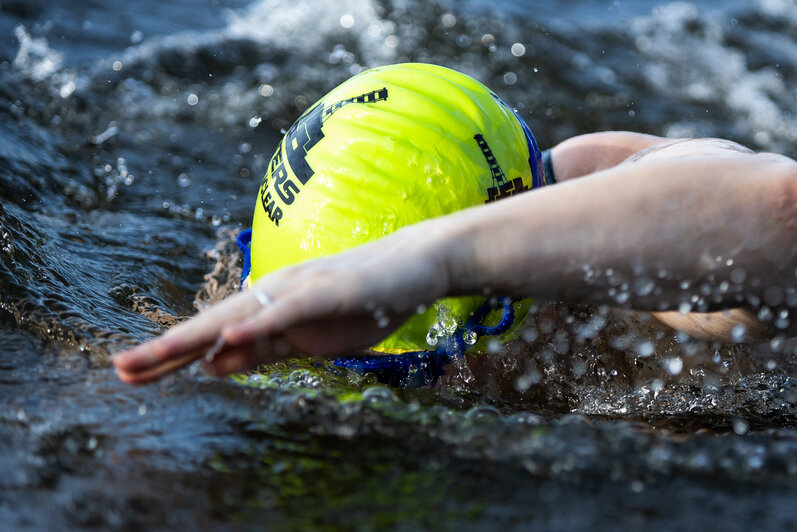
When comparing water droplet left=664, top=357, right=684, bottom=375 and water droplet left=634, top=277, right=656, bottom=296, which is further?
water droplet left=664, top=357, right=684, bottom=375

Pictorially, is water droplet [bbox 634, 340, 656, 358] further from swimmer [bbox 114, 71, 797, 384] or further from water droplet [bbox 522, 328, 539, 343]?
swimmer [bbox 114, 71, 797, 384]

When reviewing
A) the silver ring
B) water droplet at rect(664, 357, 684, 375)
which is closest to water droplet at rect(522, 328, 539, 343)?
water droplet at rect(664, 357, 684, 375)

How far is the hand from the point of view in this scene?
1681 millimetres

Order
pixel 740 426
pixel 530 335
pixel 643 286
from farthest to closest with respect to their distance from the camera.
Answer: pixel 530 335 < pixel 740 426 < pixel 643 286

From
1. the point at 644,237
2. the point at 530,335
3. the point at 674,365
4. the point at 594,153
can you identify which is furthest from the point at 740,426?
the point at 594,153

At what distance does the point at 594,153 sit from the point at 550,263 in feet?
5.16

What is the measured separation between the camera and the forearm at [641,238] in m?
1.83

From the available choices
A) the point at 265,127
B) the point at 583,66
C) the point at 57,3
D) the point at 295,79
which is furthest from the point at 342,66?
the point at 57,3

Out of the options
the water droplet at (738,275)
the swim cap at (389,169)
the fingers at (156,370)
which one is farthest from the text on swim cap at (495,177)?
the fingers at (156,370)

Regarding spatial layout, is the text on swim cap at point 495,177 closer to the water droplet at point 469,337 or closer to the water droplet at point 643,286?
the water droplet at point 469,337

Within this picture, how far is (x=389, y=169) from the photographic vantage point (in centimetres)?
238

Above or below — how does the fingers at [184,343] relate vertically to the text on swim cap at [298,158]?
below

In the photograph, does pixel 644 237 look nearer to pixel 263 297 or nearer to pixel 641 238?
pixel 641 238

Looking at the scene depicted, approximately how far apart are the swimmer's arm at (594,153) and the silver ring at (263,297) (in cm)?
182
